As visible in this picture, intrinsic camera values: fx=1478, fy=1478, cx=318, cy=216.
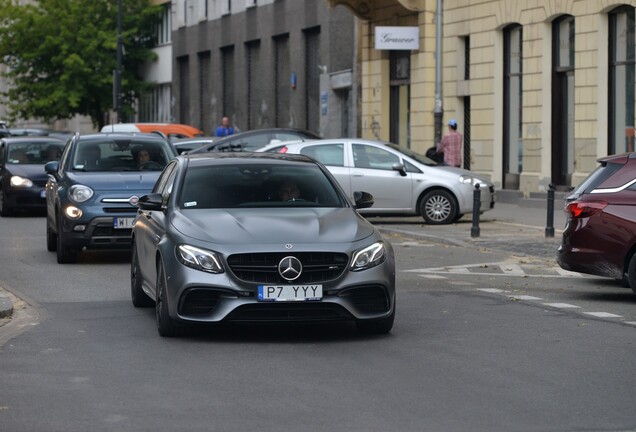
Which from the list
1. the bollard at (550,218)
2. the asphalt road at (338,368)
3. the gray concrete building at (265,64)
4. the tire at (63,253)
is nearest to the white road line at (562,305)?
the asphalt road at (338,368)

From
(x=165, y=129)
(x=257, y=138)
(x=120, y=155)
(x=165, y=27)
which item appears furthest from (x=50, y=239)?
(x=165, y=27)

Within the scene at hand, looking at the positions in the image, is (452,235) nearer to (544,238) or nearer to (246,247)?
(544,238)

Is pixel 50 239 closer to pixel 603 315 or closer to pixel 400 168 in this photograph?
pixel 400 168

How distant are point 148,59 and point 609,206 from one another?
52267 mm

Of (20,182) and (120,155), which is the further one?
(20,182)

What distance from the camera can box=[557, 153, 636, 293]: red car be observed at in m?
13.9

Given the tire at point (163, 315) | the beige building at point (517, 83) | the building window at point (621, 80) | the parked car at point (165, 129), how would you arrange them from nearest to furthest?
the tire at point (163, 315), the building window at point (621, 80), the beige building at point (517, 83), the parked car at point (165, 129)

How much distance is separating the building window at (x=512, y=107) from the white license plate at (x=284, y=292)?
2250cm

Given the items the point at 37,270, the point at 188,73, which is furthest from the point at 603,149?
the point at 188,73

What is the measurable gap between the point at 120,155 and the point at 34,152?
10.9 m

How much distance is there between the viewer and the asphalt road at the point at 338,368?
26.0ft

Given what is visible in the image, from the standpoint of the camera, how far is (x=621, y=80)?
1128 inches

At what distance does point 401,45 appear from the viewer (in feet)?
118

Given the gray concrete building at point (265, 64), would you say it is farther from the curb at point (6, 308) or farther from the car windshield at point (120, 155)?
the curb at point (6, 308)
